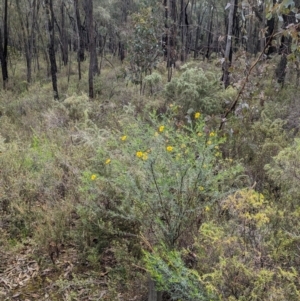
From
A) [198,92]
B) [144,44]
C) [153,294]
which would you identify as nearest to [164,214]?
[153,294]

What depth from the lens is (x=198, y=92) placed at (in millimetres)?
6430

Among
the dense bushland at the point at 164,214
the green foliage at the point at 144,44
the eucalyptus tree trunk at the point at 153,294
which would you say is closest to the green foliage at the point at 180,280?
the dense bushland at the point at 164,214

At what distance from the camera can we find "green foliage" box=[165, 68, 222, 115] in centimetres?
626

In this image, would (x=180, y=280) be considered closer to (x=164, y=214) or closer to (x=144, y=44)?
(x=164, y=214)

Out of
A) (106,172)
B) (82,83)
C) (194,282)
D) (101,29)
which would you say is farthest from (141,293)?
(101,29)

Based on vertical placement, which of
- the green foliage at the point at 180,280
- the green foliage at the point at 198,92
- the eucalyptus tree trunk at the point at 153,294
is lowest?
the eucalyptus tree trunk at the point at 153,294

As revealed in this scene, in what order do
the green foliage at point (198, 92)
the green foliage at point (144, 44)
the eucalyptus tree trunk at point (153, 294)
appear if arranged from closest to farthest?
1. the eucalyptus tree trunk at point (153, 294)
2. the green foliage at point (198, 92)
3. the green foliage at point (144, 44)

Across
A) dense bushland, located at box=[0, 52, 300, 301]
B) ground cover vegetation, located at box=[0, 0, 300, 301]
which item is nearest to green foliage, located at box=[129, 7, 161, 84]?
ground cover vegetation, located at box=[0, 0, 300, 301]

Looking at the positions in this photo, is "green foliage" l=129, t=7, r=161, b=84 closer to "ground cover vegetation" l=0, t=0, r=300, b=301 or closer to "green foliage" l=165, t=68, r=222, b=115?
"green foliage" l=165, t=68, r=222, b=115

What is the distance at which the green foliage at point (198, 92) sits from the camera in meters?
6.26

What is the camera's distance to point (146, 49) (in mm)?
11906

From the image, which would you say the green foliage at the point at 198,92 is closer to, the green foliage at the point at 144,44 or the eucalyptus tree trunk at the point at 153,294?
the eucalyptus tree trunk at the point at 153,294

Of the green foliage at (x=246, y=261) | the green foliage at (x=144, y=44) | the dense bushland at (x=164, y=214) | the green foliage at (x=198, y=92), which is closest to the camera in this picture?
the green foliage at (x=246, y=261)

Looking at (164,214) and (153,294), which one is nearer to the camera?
(153,294)
